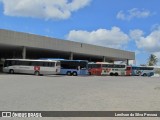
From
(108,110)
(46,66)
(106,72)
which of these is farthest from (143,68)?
(108,110)

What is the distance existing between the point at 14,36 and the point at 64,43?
14.0m

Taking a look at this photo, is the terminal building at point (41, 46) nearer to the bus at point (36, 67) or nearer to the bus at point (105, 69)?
the bus at point (36, 67)

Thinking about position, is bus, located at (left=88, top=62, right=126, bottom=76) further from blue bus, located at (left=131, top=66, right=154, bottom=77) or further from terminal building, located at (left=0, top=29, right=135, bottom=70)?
terminal building, located at (left=0, top=29, right=135, bottom=70)

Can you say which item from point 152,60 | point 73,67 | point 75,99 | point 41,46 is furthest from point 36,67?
point 152,60

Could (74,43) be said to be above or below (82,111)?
above

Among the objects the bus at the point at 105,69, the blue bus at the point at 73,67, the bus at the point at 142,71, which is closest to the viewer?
the blue bus at the point at 73,67

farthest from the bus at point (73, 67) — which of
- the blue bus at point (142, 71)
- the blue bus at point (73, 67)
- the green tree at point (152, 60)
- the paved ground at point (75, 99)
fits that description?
the green tree at point (152, 60)

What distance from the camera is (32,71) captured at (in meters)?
49.1

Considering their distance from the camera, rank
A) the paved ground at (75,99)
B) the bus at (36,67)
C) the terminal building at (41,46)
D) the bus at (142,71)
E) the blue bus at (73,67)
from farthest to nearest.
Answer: the bus at (142,71)
the terminal building at (41,46)
the blue bus at (73,67)
the bus at (36,67)
the paved ground at (75,99)

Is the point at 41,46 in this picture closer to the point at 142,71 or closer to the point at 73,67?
the point at 73,67

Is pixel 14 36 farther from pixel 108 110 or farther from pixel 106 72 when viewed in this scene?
pixel 108 110

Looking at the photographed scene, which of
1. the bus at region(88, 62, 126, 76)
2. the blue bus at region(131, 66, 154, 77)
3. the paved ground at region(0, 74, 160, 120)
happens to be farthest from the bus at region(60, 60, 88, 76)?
the paved ground at region(0, 74, 160, 120)

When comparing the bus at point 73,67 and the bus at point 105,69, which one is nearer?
the bus at point 73,67

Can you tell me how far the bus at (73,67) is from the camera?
53875 millimetres
